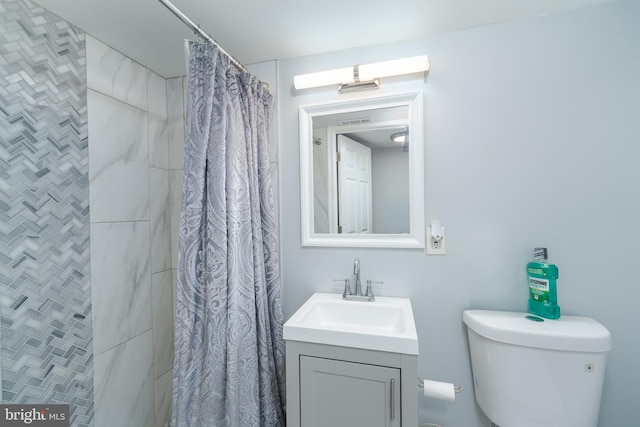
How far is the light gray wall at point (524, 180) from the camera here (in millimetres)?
1109

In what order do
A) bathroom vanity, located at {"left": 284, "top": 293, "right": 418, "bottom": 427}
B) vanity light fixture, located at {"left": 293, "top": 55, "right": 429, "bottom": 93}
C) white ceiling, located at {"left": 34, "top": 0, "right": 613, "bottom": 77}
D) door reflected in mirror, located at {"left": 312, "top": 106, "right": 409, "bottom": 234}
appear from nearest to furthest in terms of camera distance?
bathroom vanity, located at {"left": 284, "top": 293, "right": 418, "bottom": 427}, white ceiling, located at {"left": 34, "top": 0, "right": 613, "bottom": 77}, vanity light fixture, located at {"left": 293, "top": 55, "right": 429, "bottom": 93}, door reflected in mirror, located at {"left": 312, "top": 106, "right": 409, "bottom": 234}

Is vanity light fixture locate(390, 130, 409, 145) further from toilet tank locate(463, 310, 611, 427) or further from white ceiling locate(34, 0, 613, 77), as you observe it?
toilet tank locate(463, 310, 611, 427)

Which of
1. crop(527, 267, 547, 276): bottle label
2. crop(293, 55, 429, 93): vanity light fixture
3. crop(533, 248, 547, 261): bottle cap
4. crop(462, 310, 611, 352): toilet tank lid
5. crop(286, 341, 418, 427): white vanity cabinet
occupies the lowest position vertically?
crop(286, 341, 418, 427): white vanity cabinet

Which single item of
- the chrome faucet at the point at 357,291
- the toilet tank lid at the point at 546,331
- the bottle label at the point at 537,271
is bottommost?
the toilet tank lid at the point at 546,331

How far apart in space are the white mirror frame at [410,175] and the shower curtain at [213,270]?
39 centimetres

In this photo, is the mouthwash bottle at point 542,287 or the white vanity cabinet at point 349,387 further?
the mouthwash bottle at point 542,287

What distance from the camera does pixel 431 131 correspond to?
51.4 inches

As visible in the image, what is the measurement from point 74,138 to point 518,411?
7.00 ft

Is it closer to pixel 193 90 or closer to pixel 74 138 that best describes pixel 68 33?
pixel 74 138

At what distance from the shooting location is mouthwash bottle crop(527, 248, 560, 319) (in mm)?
1108

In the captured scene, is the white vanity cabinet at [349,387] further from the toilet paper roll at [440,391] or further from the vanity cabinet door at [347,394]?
the toilet paper roll at [440,391]

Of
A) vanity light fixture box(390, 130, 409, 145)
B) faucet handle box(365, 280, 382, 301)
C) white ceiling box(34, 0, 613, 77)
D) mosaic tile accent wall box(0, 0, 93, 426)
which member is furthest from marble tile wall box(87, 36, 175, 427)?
vanity light fixture box(390, 130, 409, 145)

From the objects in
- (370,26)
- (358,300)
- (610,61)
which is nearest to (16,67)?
(370,26)

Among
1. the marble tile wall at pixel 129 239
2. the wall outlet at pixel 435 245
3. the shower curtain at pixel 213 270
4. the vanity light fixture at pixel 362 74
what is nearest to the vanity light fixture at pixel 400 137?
the vanity light fixture at pixel 362 74
